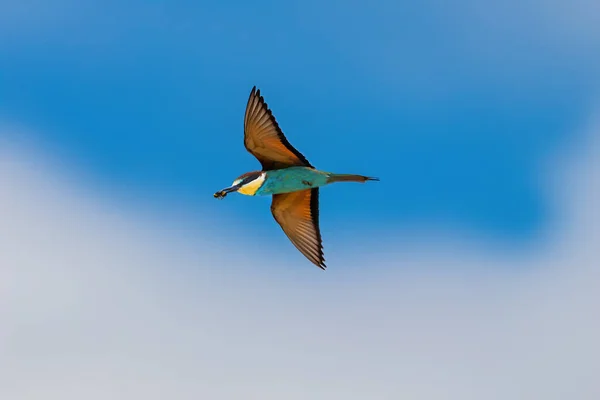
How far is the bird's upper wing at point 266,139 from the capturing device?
44.1 feet

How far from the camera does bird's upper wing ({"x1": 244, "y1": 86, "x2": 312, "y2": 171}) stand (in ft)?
44.1

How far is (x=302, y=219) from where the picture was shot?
49.9 ft

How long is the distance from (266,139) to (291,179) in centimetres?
80

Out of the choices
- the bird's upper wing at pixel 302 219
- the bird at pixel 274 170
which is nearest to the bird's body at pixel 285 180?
the bird at pixel 274 170

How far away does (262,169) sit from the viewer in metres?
14.1

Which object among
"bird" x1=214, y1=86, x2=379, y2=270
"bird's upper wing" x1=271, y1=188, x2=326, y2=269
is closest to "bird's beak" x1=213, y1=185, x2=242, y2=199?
"bird" x1=214, y1=86, x2=379, y2=270

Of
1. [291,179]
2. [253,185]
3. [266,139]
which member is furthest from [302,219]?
[266,139]

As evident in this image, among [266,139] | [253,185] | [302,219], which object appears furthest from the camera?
[302,219]

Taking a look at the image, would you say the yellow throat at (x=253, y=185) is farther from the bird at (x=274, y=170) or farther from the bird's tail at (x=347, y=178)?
→ the bird's tail at (x=347, y=178)

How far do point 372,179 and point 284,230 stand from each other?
2409 millimetres

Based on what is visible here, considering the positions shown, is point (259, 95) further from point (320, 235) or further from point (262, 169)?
point (320, 235)

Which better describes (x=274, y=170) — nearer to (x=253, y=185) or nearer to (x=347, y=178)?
(x=253, y=185)

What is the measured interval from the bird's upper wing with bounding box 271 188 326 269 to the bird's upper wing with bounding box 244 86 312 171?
3.61 feet

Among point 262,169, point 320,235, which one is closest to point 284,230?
point 320,235
